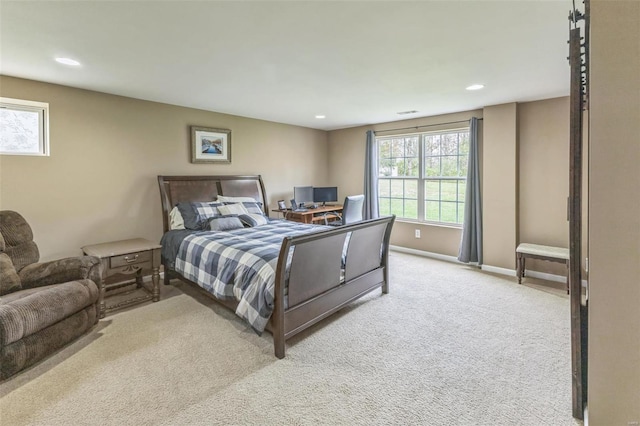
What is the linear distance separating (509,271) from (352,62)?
11.8ft

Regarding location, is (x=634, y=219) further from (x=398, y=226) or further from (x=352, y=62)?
(x=398, y=226)

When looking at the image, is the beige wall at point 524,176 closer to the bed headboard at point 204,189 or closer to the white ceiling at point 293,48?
the white ceiling at point 293,48

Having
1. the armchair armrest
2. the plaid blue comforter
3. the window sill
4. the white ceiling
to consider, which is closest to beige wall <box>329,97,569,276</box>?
the white ceiling

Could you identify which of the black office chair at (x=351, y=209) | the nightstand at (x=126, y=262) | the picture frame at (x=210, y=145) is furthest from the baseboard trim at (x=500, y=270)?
the nightstand at (x=126, y=262)

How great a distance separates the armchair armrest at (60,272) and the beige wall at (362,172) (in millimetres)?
4550

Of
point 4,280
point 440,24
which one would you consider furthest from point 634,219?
point 4,280

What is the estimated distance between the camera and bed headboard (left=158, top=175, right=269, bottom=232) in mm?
4176

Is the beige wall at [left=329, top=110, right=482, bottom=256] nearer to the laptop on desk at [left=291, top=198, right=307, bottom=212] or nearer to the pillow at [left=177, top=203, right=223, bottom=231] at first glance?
the laptop on desk at [left=291, top=198, right=307, bottom=212]

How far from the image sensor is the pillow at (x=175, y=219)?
404 cm

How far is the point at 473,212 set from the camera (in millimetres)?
4656

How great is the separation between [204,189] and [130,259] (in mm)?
1562

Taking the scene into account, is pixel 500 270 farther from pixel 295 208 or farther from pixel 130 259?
A: pixel 130 259

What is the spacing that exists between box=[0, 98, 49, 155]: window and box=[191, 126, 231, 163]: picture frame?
63.7 inches

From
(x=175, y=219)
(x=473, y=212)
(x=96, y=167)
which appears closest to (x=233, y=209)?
(x=175, y=219)
